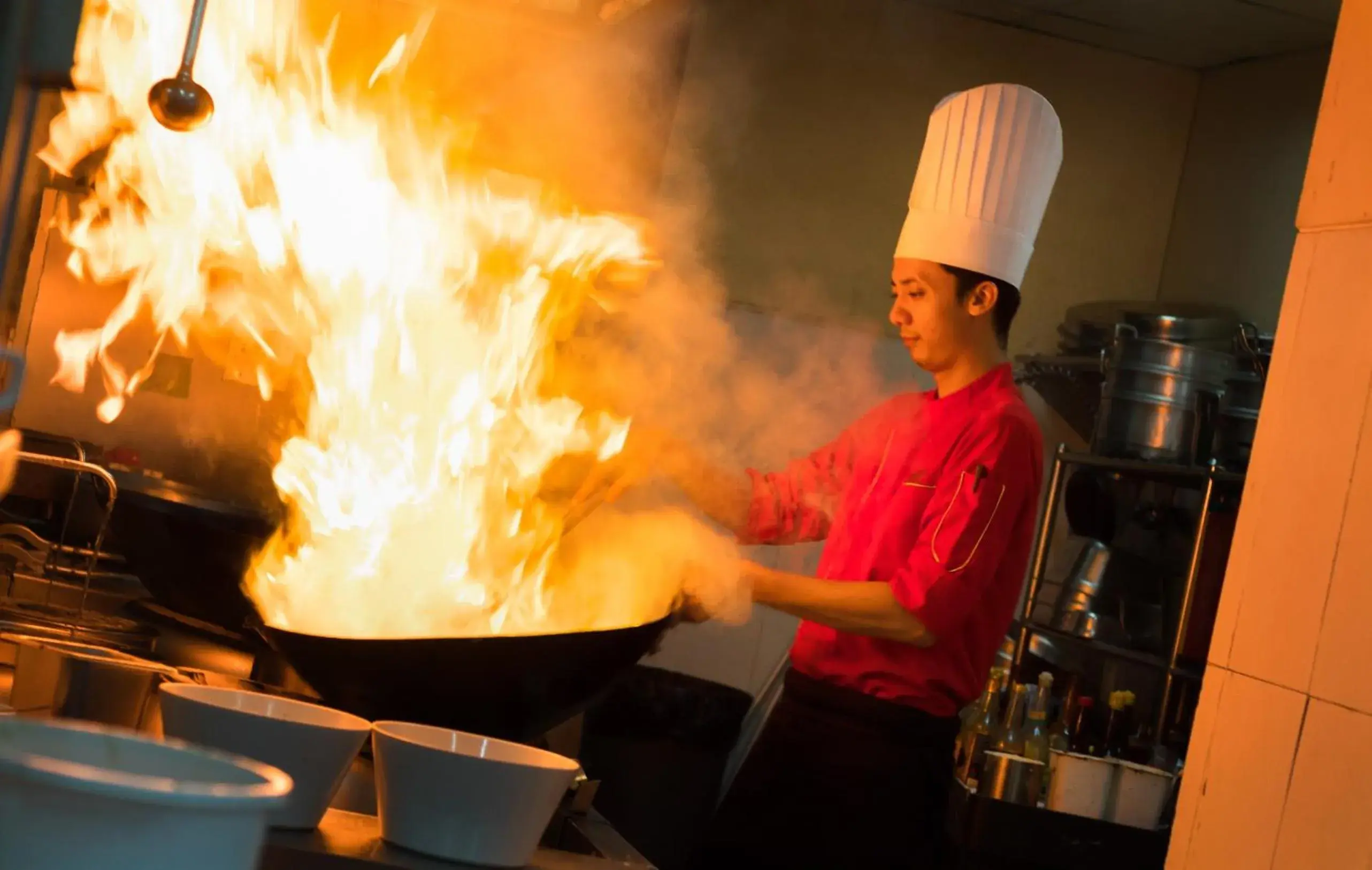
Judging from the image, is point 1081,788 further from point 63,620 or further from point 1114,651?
point 63,620

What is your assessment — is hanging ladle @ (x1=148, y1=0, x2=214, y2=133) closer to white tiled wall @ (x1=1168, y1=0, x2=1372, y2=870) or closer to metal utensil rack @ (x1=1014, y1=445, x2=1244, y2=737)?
white tiled wall @ (x1=1168, y1=0, x2=1372, y2=870)

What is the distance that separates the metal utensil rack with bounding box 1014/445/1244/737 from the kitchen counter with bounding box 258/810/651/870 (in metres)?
2.88

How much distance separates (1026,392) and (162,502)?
145 inches

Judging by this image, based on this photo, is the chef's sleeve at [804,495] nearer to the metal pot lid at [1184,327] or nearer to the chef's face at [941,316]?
the chef's face at [941,316]

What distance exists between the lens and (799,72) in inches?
188

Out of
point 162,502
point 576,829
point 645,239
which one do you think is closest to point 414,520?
point 162,502

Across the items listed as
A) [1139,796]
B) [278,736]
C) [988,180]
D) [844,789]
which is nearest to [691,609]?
[844,789]

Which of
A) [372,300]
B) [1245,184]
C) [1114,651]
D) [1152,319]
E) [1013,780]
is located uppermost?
[1245,184]

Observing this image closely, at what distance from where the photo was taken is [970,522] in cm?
221

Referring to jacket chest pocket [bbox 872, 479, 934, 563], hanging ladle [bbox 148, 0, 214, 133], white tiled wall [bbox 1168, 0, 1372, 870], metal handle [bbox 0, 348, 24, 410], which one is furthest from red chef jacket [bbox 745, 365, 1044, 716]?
metal handle [bbox 0, 348, 24, 410]

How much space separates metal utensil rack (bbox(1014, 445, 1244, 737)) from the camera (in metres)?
4.02

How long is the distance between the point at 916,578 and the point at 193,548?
1.04m

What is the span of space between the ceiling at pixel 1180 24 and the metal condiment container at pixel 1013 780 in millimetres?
2451

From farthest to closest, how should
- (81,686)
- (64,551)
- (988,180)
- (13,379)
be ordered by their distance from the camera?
(988,180) → (64,551) → (81,686) → (13,379)
